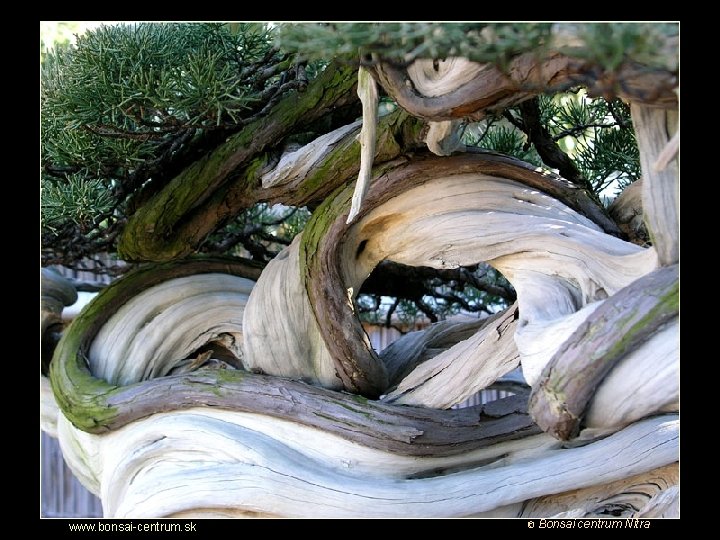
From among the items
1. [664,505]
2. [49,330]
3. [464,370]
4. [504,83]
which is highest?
[49,330]

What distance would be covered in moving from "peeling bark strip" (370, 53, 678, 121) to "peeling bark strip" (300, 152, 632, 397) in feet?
0.64

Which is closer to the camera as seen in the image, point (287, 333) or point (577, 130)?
point (287, 333)

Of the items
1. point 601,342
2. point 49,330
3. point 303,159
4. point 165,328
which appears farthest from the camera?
point 49,330

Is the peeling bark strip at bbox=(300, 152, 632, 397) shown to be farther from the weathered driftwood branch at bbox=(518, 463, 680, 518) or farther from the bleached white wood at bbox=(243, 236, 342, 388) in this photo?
the weathered driftwood branch at bbox=(518, 463, 680, 518)

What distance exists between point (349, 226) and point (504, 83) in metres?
0.32

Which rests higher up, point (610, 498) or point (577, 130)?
point (577, 130)

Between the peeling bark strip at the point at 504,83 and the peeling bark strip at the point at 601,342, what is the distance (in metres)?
0.15

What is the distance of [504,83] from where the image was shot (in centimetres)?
65

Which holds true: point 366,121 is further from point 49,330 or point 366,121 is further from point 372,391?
point 49,330

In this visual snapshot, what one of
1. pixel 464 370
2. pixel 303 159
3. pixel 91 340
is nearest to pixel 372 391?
pixel 464 370

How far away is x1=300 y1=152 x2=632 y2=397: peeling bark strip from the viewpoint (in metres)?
0.90
